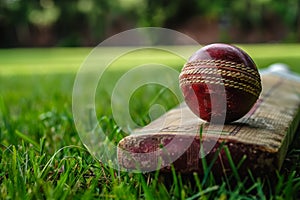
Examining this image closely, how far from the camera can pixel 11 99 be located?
347cm

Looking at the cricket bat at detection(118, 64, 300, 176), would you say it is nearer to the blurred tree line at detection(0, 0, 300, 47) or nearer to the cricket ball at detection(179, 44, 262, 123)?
the cricket ball at detection(179, 44, 262, 123)

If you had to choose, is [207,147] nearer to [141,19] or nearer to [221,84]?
[221,84]

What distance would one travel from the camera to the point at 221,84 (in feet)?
4.58

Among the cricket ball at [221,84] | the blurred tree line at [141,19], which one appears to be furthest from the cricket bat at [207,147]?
the blurred tree line at [141,19]

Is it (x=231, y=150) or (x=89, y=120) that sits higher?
(x=231, y=150)

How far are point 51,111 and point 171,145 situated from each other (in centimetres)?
145

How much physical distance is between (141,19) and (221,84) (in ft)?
79.9

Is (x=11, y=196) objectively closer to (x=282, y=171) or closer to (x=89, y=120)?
(x=282, y=171)

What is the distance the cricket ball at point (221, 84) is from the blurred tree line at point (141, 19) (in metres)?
22.1

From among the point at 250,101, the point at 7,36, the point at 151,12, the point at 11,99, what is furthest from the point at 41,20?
the point at 250,101

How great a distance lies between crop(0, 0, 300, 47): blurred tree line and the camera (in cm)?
2475

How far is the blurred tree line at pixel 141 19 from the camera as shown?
24.8 m

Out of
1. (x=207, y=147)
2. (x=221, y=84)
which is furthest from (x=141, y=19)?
(x=207, y=147)

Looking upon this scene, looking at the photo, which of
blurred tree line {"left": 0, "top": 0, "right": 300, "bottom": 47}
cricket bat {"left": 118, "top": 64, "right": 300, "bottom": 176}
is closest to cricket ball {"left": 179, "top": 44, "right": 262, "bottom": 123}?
cricket bat {"left": 118, "top": 64, "right": 300, "bottom": 176}
